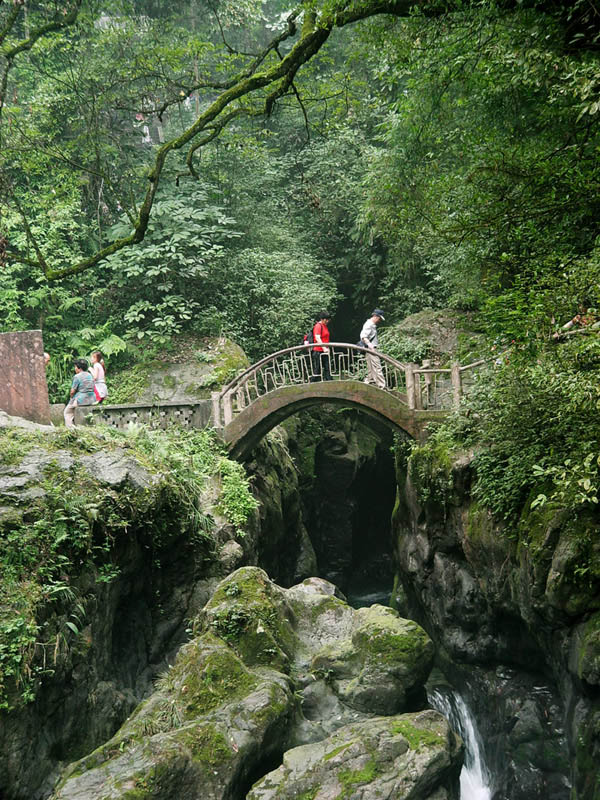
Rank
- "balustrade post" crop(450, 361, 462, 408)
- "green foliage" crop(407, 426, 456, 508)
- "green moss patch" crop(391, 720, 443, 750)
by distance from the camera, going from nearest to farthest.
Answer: "green moss patch" crop(391, 720, 443, 750), "green foliage" crop(407, 426, 456, 508), "balustrade post" crop(450, 361, 462, 408)

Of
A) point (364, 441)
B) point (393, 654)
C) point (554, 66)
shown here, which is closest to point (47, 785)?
point (393, 654)

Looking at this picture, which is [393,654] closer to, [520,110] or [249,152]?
[520,110]

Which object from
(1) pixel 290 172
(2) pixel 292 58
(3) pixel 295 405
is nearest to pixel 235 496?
(3) pixel 295 405

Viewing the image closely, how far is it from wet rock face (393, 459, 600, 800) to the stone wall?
713cm

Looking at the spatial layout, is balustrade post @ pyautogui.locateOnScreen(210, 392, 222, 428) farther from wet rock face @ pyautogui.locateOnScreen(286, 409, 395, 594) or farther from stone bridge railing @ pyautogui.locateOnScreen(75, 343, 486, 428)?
wet rock face @ pyautogui.locateOnScreen(286, 409, 395, 594)

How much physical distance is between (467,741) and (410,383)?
630 centimetres

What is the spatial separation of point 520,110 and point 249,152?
26.5 feet

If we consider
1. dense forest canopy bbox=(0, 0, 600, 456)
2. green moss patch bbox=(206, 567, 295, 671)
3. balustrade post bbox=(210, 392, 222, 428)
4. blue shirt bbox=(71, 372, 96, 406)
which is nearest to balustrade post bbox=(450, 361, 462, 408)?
dense forest canopy bbox=(0, 0, 600, 456)

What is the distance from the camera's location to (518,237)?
275 inches

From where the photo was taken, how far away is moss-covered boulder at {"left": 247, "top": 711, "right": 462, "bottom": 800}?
22.7 ft

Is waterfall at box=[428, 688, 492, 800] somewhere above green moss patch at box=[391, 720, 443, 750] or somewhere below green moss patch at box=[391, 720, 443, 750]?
below

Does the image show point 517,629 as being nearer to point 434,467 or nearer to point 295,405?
point 434,467

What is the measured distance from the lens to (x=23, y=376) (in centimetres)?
1155

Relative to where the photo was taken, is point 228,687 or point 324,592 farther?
point 324,592
